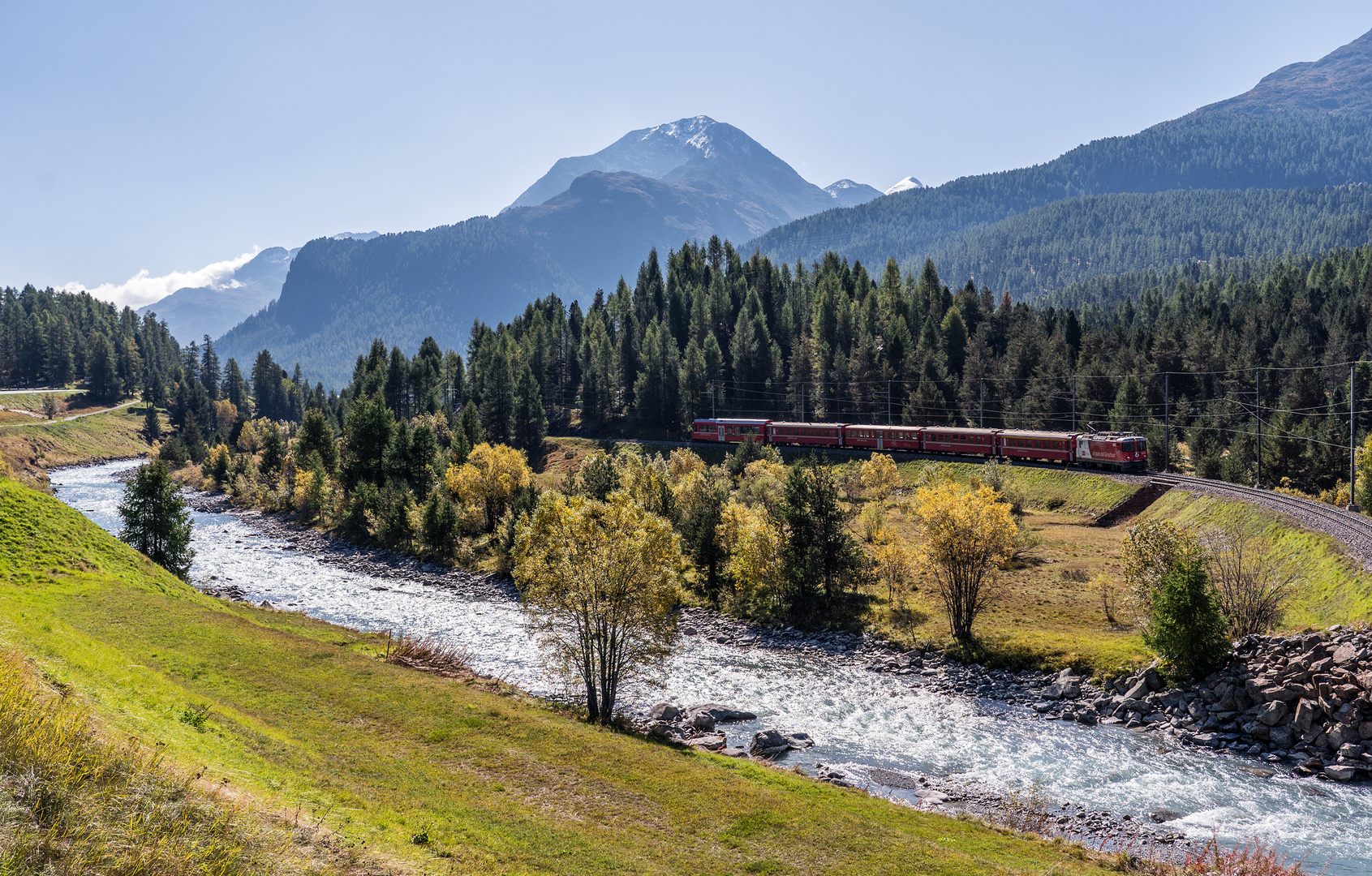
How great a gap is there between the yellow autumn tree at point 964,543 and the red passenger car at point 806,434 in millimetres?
54751

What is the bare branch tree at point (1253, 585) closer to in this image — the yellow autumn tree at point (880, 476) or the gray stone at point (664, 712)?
the gray stone at point (664, 712)

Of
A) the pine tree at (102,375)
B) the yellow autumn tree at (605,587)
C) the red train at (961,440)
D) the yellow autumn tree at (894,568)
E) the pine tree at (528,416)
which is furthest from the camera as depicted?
the pine tree at (102,375)

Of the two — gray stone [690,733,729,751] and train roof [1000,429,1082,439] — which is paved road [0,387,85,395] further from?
train roof [1000,429,1082,439]

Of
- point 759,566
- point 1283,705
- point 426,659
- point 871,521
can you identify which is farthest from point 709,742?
point 871,521

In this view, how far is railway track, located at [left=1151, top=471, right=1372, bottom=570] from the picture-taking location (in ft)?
133

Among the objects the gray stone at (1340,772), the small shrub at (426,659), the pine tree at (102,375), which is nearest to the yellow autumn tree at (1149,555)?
the gray stone at (1340,772)

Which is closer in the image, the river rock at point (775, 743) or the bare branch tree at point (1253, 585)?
the river rock at point (775, 743)

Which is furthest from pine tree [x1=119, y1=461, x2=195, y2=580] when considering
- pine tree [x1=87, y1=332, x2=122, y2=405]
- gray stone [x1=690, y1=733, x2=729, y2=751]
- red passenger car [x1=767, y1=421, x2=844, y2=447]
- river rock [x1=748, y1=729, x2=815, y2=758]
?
pine tree [x1=87, y1=332, x2=122, y2=405]

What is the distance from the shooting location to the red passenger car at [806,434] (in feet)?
319

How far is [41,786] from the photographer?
8.98 metres

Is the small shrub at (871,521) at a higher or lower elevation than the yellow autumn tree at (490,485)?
lower

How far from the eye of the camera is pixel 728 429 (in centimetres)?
10550

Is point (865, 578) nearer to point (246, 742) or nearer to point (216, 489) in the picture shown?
point (246, 742)

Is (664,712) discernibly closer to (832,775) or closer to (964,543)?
(832,775)
